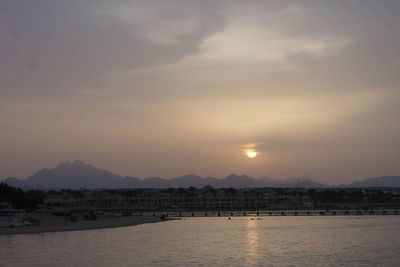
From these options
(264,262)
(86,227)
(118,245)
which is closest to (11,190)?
(86,227)

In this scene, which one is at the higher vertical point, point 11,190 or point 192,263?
point 11,190

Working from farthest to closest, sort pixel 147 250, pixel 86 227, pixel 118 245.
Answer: pixel 86 227, pixel 118 245, pixel 147 250

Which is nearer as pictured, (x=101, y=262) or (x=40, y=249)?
(x=101, y=262)

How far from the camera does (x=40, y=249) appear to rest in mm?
51344

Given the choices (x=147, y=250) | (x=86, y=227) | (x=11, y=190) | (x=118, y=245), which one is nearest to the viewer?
(x=147, y=250)

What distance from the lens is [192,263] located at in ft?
136

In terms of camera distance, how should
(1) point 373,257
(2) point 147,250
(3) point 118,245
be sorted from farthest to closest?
(3) point 118,245 → (2) point 147,250 → (1) point 373,257

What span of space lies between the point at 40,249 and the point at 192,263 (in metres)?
17.1

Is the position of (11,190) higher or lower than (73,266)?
higher

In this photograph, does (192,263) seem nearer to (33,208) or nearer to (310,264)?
(310,264)

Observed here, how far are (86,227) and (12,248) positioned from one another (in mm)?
34482

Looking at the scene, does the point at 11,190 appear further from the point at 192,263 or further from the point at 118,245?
the point at 192,263

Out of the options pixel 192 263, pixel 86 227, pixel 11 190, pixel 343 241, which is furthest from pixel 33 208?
pixel 192 263

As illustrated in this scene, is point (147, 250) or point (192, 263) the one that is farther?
point (147, 250)
